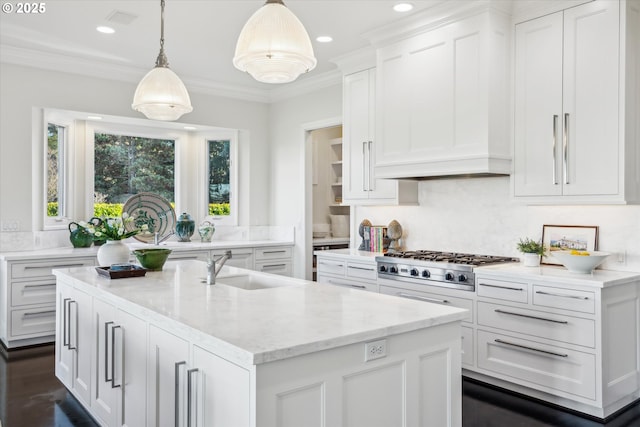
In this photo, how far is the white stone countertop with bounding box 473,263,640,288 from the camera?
299 cm

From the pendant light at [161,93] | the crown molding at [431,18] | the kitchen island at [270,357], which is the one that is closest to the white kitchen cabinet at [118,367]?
the kitchen island at [270,357]

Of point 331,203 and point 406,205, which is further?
point 331,203

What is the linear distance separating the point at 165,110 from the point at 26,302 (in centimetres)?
262

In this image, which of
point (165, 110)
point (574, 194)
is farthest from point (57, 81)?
point (574, 194)

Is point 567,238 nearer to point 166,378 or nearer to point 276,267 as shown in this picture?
point 166,378

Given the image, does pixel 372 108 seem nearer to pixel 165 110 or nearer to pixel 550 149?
pixel 550 149

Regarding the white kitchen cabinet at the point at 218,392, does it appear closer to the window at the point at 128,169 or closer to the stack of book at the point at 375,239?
the stack of book at the point at 375,239

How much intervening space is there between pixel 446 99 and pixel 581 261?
152 cm

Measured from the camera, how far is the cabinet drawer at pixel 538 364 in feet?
9.90

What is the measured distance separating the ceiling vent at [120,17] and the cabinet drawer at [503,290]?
3332 mm

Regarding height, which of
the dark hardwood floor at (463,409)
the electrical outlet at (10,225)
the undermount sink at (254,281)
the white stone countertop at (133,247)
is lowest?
the dark hardwood floor at (463,409)

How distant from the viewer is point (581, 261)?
125 inches

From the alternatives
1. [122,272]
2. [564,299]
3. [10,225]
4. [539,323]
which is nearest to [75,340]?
[122,272]

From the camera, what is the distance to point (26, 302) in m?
4.51
